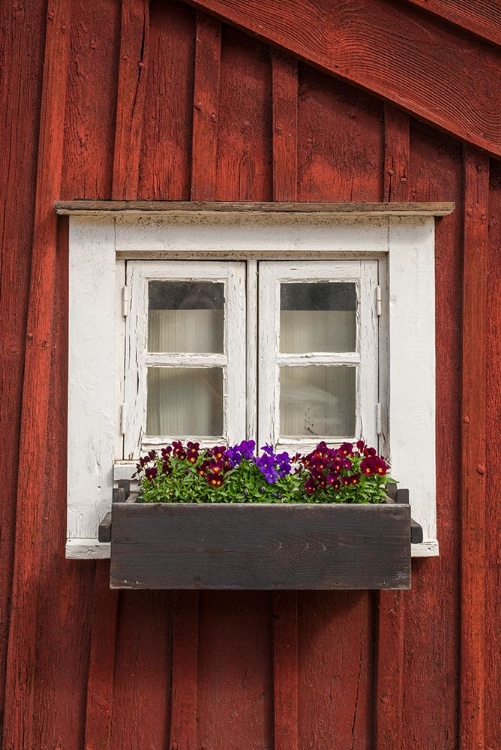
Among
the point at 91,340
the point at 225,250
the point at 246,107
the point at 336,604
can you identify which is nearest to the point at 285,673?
the point at 336,604

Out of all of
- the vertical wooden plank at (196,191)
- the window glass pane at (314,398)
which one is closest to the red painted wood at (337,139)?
the vertical wooden plank at (196,191)

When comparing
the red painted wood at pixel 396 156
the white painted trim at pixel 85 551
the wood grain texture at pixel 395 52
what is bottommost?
the white painted trim at pixel 85 551

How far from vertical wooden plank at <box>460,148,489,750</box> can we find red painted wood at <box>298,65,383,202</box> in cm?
41

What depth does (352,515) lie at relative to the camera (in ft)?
→ 7.07

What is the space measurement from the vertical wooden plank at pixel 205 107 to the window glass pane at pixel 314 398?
2.69 feet

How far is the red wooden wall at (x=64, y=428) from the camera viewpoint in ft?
8.11

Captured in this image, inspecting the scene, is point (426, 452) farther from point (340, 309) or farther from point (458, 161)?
point (458, 161)

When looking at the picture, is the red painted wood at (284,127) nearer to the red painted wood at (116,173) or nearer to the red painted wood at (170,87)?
the red painted wood at (170,87)

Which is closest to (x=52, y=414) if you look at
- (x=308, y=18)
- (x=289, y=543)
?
(x=289, y=543)

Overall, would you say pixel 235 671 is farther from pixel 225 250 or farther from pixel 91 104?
pixel 91 104

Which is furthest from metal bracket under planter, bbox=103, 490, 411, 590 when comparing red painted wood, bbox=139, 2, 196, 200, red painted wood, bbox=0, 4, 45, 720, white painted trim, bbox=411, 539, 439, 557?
red painted wood, bbox=139, 2, 196, 200

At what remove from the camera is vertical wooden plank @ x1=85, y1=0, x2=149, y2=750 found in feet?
8.04

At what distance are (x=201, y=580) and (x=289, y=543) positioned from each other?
0.33 metres

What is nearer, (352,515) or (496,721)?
(352,515)
